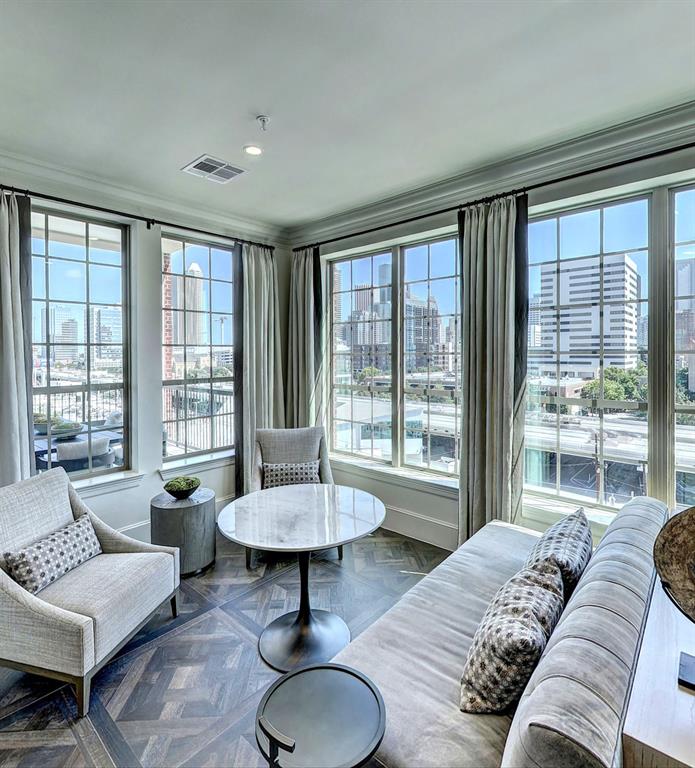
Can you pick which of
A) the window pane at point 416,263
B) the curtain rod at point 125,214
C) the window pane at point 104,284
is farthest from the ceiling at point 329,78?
the window pane at point 416,263

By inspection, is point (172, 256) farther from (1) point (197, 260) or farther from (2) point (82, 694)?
(2) point (82, 694)

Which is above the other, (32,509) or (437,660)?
(32,509)

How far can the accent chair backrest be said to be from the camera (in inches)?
140

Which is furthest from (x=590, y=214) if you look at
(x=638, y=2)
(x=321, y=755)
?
(x=321, y=755)

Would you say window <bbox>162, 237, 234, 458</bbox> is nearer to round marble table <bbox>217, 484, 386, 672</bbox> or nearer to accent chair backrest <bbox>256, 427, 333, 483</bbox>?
accent chair backrest <bbox>256, 427, 333, 483</bbox>

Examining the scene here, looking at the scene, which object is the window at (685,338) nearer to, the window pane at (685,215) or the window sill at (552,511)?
the window pane at (685,215)

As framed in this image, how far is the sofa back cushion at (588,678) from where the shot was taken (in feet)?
2.80

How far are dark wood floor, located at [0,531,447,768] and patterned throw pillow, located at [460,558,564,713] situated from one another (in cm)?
97

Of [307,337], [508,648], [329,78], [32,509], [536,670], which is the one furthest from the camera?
[307,337]

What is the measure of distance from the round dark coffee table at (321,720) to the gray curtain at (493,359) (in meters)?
1.94

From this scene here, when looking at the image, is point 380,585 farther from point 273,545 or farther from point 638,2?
point 638,2

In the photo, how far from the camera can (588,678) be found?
971mm

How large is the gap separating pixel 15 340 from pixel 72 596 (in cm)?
173

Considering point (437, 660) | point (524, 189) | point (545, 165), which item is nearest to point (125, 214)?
point (524, 189)
